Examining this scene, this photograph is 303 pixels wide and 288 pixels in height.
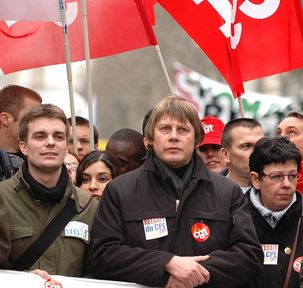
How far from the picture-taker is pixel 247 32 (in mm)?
9414

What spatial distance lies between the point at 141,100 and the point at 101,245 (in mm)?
35011

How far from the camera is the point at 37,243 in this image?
21.1 feet

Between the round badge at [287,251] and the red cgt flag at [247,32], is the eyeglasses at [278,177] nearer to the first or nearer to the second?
the round badge at [287,251]

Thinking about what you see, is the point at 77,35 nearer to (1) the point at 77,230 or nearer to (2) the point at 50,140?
(2) the point at 50,140

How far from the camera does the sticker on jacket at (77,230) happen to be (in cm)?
655

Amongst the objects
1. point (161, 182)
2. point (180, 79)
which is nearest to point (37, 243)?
point (161, 182)

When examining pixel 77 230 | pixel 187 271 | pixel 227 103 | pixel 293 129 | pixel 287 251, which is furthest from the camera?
pixel 227 103

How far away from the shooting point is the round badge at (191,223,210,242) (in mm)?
6445

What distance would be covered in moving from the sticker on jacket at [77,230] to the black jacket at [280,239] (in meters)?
1.09

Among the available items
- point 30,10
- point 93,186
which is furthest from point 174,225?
point 30,10

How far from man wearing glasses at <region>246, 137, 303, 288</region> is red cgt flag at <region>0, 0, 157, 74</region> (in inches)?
102

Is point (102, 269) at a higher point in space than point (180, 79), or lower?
lower

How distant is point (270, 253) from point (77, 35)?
3.43m

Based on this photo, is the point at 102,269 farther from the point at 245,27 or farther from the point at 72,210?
the point at 245,27
